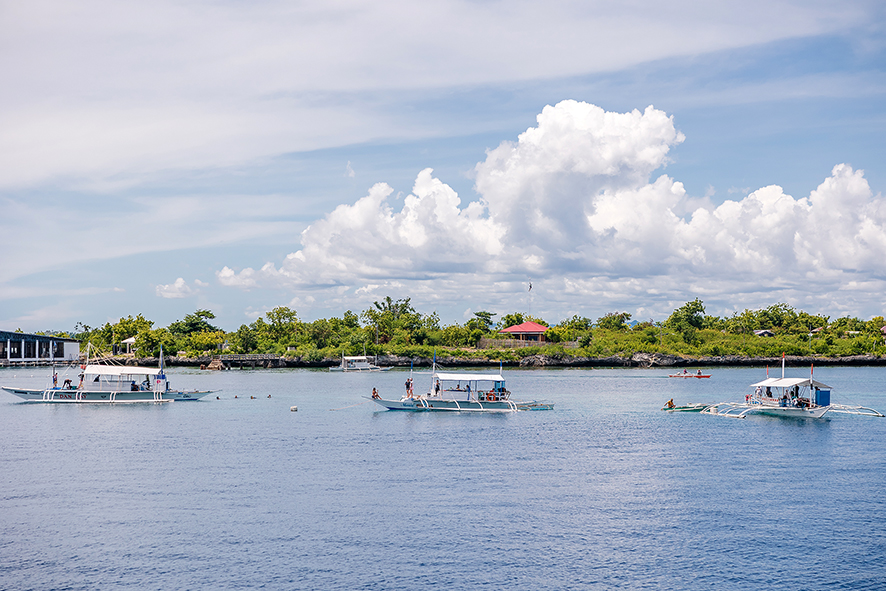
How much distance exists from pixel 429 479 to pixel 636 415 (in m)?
38.6

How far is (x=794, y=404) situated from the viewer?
228ft

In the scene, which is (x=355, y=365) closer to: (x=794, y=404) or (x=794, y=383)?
(x=794, y=404)

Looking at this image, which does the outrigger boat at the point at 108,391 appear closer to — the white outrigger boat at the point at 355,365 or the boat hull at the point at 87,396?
the boat hull at the point at 87,396

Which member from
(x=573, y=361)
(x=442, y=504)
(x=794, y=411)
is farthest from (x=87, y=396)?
(x=573, y=361)

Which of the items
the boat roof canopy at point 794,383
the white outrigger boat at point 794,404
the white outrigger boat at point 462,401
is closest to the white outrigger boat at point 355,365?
the white outrigger boat at point 462,401

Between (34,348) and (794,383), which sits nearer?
(794,383)

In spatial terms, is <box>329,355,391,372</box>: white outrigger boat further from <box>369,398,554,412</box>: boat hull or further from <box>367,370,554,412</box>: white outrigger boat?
<box>369,398,554,412</box>: boat hull

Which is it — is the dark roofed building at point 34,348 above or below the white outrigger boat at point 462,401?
above

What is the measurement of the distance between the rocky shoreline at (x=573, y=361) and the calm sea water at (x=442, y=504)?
360 ft

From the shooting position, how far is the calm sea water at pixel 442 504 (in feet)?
93.4

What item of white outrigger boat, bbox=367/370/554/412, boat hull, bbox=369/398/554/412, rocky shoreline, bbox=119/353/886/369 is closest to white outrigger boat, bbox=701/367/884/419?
white outrigger boat, bbox=367/370/554/412

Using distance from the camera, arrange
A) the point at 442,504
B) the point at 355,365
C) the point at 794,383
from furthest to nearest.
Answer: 1. the point at 355,365
2. the point at 794,383
3. the point at 442,504

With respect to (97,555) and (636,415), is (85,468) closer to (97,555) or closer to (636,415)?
(97,555)

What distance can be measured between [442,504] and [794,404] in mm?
46714
